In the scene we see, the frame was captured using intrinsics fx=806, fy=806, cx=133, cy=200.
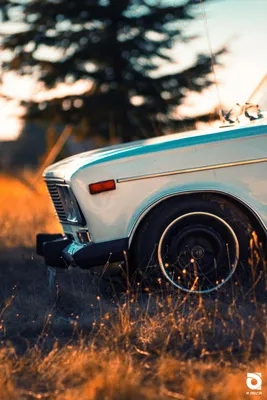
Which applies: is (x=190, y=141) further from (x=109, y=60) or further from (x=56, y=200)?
(x=109, y=60)

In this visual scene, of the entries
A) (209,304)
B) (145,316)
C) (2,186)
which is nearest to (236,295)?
(209,304)

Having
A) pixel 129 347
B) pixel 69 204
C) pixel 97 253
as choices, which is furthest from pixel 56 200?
pixel 129 347

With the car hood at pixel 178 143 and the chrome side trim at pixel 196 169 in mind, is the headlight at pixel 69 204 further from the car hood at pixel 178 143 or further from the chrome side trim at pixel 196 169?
the chrome side trim at pixel 196 169

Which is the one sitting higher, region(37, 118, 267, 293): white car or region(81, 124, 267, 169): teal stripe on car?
region(81, 124, 267, 169): teal stripe on car

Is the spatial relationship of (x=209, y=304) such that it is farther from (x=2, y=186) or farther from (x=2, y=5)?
(x=2, y=186)

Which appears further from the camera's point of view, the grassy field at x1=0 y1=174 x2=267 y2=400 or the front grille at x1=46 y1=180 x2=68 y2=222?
the front grille at x1=46 y1=180 x2=68 y2=222

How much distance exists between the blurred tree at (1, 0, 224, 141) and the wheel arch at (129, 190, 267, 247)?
31.5 feet

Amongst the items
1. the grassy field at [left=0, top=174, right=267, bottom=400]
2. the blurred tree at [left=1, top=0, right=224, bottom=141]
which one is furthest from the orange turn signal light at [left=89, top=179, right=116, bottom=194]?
the blurred tree at [left=1, top=0, right=224, bottom=141]

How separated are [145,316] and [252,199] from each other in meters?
1.21

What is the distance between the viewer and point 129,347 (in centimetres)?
464

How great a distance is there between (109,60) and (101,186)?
10.2 m

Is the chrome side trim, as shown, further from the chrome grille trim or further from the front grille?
the front grille

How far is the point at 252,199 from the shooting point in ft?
18.5

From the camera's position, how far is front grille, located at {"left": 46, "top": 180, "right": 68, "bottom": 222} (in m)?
6.54
